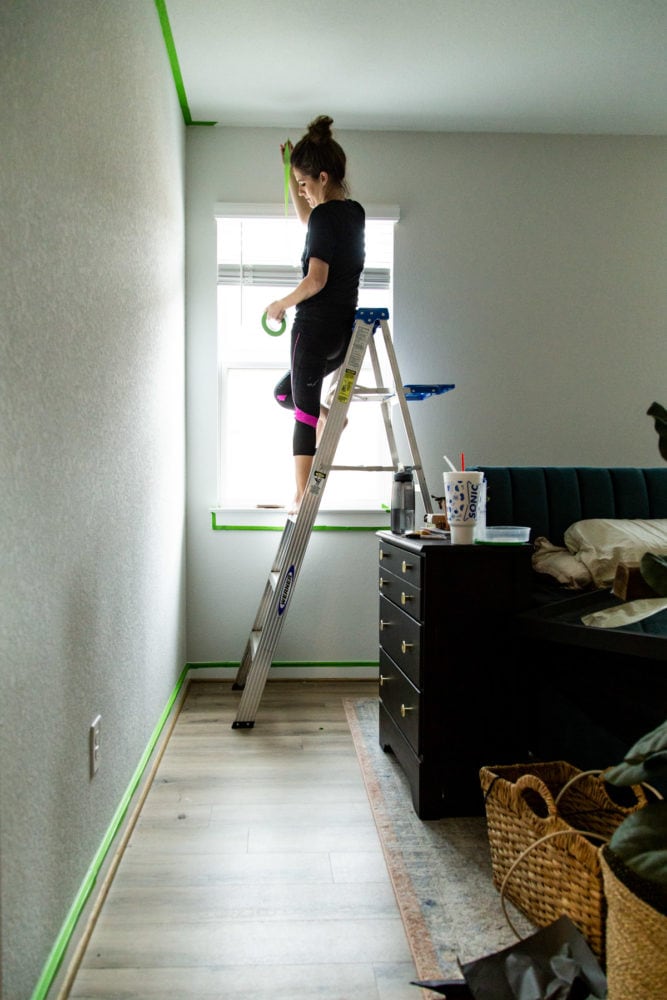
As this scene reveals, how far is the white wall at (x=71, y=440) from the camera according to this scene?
1104mm

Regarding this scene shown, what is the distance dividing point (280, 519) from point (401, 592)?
4.20ft

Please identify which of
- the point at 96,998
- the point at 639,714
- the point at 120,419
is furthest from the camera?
the point at 120,419

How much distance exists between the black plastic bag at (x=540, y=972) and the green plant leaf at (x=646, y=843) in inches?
14.5

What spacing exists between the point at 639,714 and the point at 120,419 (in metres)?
1.54

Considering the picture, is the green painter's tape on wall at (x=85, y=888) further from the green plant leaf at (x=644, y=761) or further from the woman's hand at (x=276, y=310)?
the woman's hand at (x=276, y=310)

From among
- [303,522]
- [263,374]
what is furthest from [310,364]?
[263,374]

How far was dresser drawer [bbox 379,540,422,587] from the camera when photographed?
2.04m

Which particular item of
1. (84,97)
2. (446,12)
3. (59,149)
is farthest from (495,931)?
(446,12)

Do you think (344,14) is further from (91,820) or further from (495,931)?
(495,931)

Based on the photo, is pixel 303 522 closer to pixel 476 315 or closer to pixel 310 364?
pixel 310 364

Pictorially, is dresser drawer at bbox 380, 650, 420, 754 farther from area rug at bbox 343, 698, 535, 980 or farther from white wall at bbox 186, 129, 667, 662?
white wall at bbox 186, 129, 667, 662

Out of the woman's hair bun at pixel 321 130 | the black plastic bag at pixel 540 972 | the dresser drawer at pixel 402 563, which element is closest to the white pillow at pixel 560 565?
the dresser drawer at pixel 402 563

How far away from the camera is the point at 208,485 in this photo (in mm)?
3436

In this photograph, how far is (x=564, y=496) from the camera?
2.69m
